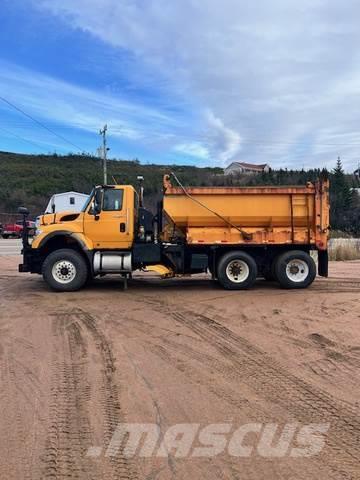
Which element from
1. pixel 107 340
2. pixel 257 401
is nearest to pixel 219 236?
pixel 107 340

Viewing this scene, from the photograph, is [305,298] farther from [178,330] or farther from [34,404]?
[34,404]

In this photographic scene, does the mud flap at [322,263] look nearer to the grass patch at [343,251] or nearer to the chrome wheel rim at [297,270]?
the chrome wheel rim at [297,270]

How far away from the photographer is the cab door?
39.8 ft

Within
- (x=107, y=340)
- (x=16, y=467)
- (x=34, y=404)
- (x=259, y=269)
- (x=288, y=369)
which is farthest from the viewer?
(x=259, y=269)

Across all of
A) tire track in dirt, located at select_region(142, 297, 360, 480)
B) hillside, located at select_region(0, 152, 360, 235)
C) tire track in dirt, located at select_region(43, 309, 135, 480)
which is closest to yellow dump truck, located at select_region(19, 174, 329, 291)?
tire track in dirt, located at select_region(43, 309, 135, 480)

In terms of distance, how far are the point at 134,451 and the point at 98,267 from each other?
27.8ft

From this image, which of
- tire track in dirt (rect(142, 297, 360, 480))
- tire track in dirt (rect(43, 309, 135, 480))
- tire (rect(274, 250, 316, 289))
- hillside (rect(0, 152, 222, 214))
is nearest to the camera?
tire track in dirt (rect(43, 309, 135, 480))

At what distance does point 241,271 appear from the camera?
1226cm

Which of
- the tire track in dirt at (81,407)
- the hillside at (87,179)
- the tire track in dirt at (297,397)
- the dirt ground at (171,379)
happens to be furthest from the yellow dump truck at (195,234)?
the hillside at (87,179)

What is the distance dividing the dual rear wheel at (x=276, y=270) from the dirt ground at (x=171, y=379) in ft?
5.99

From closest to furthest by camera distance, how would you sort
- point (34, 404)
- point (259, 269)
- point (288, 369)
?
1. point (34, 404)
2. point (288, 369)
3. point (259, 269)

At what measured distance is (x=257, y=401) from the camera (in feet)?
15.8

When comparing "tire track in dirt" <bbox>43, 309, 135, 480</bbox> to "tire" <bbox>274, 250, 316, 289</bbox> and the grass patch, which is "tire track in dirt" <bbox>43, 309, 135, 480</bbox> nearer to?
"tire" <bbox>274, 250, 316, 289</bbox>

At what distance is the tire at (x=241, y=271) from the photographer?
1216 cm
